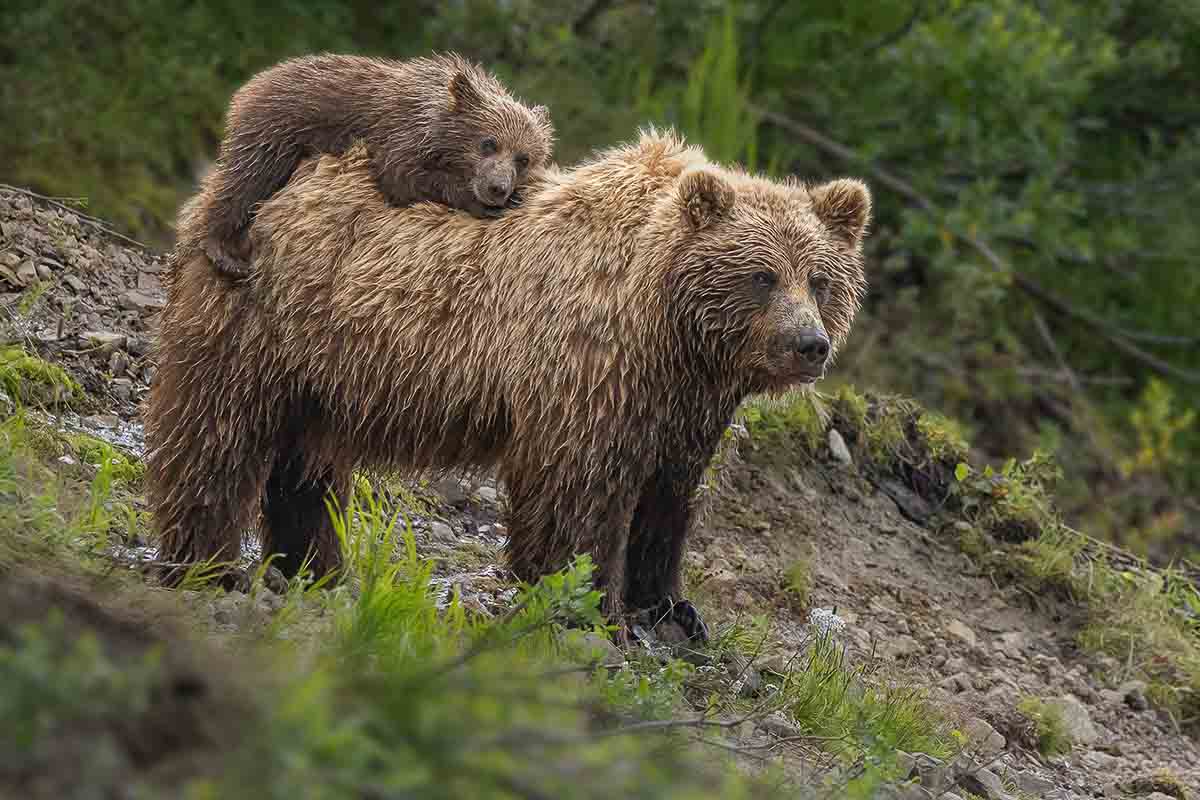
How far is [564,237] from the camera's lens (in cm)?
526

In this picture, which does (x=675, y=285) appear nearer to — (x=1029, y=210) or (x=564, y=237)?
(x=564, y=237)

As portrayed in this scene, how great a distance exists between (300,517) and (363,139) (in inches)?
54.2

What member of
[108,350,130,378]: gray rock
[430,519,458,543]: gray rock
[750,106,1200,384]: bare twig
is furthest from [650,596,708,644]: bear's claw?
[750,106,1200,384]: bare twig

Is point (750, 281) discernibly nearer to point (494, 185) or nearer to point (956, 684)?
point (494, 185)

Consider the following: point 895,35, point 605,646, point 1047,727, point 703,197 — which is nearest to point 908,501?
point 1047,727

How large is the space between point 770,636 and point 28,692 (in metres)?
4.13

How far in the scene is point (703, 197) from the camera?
5113 millimetres

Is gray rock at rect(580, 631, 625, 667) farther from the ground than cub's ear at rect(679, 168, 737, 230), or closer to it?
closer to it

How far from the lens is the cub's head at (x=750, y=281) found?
502cm

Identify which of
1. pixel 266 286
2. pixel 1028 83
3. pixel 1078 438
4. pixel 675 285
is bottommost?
pixel 1078 438

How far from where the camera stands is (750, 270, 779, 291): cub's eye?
5098 mm

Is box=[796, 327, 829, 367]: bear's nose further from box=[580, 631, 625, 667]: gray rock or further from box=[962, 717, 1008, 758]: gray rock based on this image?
box=[962, 717, 1008, 758]: gray rock

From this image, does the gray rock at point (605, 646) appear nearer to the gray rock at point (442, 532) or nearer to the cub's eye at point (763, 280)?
the cub's eye at point (763, 280)

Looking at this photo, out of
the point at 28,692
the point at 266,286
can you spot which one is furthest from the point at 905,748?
the point at 28,692
